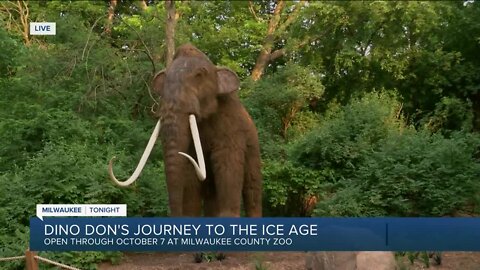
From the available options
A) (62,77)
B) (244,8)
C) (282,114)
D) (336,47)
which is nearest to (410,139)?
(282,114)

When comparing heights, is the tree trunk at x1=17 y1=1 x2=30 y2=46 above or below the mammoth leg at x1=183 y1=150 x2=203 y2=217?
above

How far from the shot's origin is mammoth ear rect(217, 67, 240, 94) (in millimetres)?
7348

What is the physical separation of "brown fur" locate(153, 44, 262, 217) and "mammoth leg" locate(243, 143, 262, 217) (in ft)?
0.04

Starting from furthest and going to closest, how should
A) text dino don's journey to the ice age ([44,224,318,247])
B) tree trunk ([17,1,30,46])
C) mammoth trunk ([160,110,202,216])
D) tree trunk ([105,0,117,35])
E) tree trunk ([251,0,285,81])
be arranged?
tree trunk ([251,0,285,81]) < tree trunk ([17,1,30,46]) < tree trunk ([105,0,117,35]) < mammoth trunk ([160,110,202,216]) < text dino don's journey to the ice age ([44,224,318,247])

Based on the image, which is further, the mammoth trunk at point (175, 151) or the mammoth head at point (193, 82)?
the mammoth head at point (193, 82)

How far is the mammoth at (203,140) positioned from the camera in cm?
678

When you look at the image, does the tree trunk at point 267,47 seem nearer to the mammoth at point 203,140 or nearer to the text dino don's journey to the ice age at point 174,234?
the mammoth at point 203,140

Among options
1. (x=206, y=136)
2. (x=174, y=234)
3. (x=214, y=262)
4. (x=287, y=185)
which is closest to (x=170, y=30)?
(x=287, y=185)

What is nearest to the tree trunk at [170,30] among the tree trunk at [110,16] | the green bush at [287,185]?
the tree trunk at [110,16]

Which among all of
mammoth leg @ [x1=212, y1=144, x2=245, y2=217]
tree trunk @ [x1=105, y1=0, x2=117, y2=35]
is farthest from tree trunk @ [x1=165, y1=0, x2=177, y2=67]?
mammoth leg @ [x1=212, y1=144, x2=245, y2=217]

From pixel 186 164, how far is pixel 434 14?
27.4ft

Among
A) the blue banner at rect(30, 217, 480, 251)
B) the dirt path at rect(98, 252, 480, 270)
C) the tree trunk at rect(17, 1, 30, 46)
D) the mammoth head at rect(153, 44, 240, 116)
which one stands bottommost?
the dirt path at rect(98, 252, 480, 270)

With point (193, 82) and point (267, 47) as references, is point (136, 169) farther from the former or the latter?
point (267, 47)

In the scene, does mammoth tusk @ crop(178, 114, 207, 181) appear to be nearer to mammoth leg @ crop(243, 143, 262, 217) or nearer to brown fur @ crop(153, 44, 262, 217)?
brown fur @ crop(153, 44, 262, 217)
